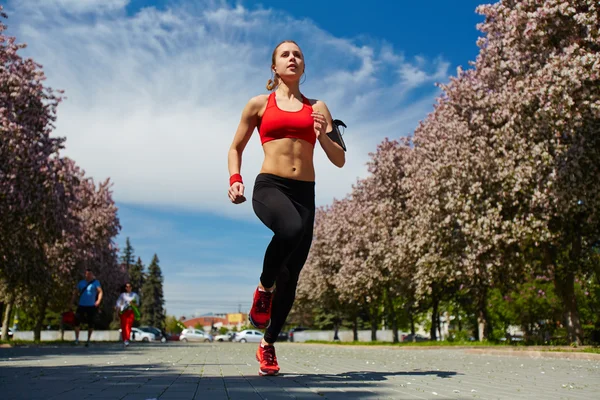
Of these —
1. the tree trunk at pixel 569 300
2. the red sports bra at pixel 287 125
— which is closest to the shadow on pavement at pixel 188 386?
the red sports bra at pixel 287 125

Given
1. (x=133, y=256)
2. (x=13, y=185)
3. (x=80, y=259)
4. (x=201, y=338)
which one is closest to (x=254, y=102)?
(x=13, y=185)

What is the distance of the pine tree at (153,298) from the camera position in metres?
113

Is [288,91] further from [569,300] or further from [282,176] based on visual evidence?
[569,300]

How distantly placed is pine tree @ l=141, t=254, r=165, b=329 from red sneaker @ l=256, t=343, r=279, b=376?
11059 cm

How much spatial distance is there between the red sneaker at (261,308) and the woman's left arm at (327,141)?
4.77ft

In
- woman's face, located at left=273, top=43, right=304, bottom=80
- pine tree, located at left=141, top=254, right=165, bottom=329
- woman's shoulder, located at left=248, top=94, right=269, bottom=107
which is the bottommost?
woman's shoulder, located at left=248, top=94, right=269, bottom=107

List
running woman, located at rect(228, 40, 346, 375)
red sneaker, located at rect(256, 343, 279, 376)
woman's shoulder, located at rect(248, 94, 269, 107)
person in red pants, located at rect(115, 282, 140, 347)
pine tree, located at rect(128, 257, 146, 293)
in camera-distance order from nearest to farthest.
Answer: running woman, located at rect(228, 40, 346, 375) → red sneaker, located at rect(256, 343, 279, 376) → woman's shoulder, located at rect(248, 94, 269, 107) → person in red pants, located at rect(115, 282, 140, 347) → pine tree, located at rect(128, 257, 146, 293)

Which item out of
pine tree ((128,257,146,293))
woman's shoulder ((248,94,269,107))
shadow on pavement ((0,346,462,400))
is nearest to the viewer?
shadow on pavement ((0,346,462,400))

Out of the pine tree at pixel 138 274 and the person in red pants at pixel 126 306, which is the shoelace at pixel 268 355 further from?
the pine tree at pixel 138 274

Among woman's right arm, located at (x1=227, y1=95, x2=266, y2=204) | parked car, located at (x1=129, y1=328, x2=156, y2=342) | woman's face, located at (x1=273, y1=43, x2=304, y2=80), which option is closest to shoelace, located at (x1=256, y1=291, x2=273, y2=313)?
woman's right arm, located at (x1=227, y1=95, x2=266, y2=204)

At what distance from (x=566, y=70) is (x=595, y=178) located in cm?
391

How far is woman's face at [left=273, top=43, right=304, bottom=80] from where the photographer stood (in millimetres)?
6352

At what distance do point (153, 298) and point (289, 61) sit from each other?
11253 cm

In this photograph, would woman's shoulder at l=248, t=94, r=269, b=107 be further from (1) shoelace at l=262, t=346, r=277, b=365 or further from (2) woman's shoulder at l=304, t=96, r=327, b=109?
(1) shoelace at l=262, t=346, r=277, b=365
